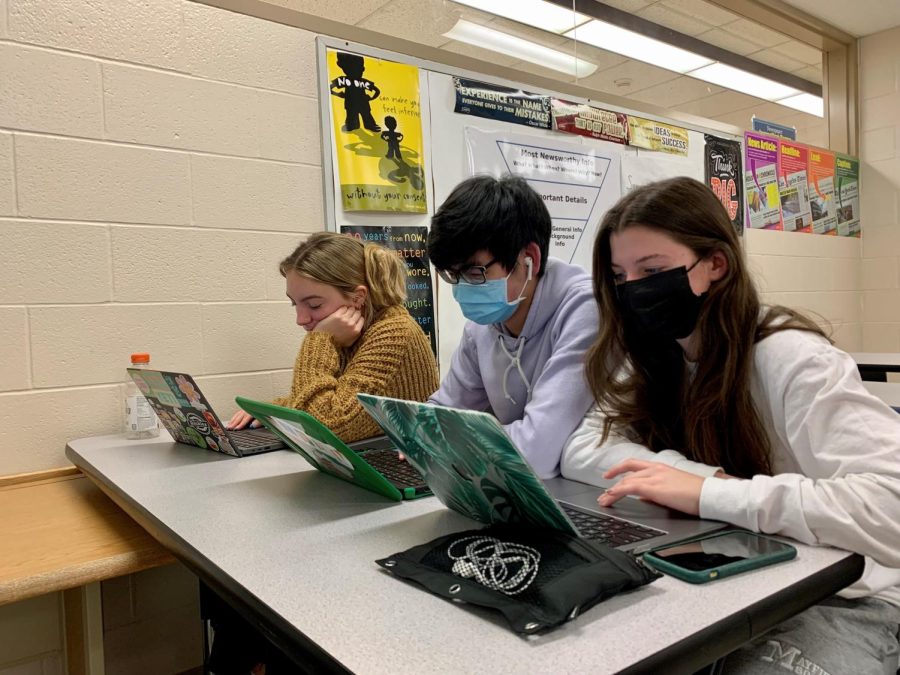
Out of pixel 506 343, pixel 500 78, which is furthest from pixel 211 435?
pixel 500 78

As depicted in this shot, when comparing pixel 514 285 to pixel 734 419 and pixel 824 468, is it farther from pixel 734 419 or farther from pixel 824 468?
pixel 824 468

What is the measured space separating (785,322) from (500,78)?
5.76 ft

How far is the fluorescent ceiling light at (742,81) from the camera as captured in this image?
354 cm

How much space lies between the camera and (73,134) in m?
1.73

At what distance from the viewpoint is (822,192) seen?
12.6 feet

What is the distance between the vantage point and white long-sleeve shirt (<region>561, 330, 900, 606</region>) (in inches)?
31.6

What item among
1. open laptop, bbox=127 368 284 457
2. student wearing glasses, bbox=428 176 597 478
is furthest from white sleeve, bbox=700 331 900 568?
open laptop, bbox=127 368 284 457

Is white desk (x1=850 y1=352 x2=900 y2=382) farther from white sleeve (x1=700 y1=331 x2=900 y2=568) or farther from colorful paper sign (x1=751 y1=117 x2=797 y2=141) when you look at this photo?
white sleeve (x1=700 y1=331 x2=900 y2=568)

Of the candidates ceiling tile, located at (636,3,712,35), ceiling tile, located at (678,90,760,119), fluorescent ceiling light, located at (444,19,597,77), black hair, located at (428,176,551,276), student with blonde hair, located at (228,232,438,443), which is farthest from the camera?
ceiling tile, located at (678,90,760,119)

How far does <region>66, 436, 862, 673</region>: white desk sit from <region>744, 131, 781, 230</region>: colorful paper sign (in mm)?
3022

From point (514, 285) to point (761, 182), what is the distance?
2581 mm

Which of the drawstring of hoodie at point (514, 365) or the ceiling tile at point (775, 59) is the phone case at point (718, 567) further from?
the ceiling tile at point (775, 59)

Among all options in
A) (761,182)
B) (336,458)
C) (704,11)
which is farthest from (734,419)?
(704,11)

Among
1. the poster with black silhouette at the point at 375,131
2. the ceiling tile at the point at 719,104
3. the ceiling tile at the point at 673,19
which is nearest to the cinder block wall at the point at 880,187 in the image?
the ceiling tile at the point at 719,104
